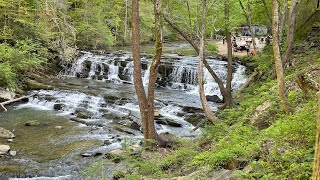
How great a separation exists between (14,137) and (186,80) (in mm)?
11648

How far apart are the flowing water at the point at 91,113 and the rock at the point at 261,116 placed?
3204 millimetres

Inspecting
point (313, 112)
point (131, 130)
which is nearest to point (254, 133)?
point (313, 112)

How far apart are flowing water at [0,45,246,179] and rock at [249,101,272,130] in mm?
3204

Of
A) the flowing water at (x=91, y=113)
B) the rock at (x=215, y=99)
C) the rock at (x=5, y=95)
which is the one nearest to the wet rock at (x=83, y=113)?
the flowing water at (x=91, y=113)

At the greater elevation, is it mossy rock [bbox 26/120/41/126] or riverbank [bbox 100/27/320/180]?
riverbank [bbox 100/27/320/180]

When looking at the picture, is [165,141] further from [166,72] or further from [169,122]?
[166,72]

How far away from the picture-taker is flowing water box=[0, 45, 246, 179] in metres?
9.55

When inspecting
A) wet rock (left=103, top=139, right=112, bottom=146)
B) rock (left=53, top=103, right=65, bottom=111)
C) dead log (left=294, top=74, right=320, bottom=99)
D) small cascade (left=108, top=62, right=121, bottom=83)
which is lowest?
wet rock (left=103, top=139, right=112, bottom=146)

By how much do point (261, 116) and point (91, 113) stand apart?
29.1ft

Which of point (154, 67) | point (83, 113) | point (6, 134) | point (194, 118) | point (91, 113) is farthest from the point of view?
point (91, 113)

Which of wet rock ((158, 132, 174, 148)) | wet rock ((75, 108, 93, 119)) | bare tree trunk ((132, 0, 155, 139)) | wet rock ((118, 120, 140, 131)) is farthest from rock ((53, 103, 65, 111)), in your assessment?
bare tree trunk ((132, 0, 155, 139))

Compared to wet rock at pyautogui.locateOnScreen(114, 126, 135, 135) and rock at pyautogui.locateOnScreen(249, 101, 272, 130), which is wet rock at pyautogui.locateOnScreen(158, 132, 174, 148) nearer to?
wet rock at pyautogui.locateOnScreen(114, 126, 135, 135)

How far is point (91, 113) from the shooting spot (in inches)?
580

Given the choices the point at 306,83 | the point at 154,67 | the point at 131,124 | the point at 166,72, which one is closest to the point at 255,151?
the point at 306,83
